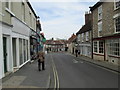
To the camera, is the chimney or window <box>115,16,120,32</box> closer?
window <box>115,16,120,32</box>

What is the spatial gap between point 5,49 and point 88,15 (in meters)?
33.2

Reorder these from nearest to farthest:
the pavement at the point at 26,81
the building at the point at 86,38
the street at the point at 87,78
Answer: the pavement at the point at 26,81 < the street at the point at 87,78 < the building at the point at 86,38

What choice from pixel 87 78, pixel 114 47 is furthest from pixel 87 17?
pixel 87 78

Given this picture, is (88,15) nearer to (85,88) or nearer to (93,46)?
(93,46)

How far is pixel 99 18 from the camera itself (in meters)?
24.2

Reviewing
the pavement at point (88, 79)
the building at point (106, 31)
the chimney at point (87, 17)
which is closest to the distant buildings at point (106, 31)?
the building at point (106, 31)

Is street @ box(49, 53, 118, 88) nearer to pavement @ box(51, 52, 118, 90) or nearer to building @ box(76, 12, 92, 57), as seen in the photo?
pavement @ box(51, 52, 118, 90)

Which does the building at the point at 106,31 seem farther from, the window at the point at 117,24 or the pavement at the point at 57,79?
the pavement at the point at 57,79

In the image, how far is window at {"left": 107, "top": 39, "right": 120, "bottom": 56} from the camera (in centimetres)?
1817

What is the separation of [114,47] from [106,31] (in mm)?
2844

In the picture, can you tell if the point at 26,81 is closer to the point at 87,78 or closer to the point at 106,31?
the point at 87,78

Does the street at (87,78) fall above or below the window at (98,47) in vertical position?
below

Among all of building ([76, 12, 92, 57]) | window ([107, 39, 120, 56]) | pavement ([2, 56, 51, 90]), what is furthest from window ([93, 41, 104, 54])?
pavement ([2, 56, 51, 90])

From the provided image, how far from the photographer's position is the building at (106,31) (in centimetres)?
1841
